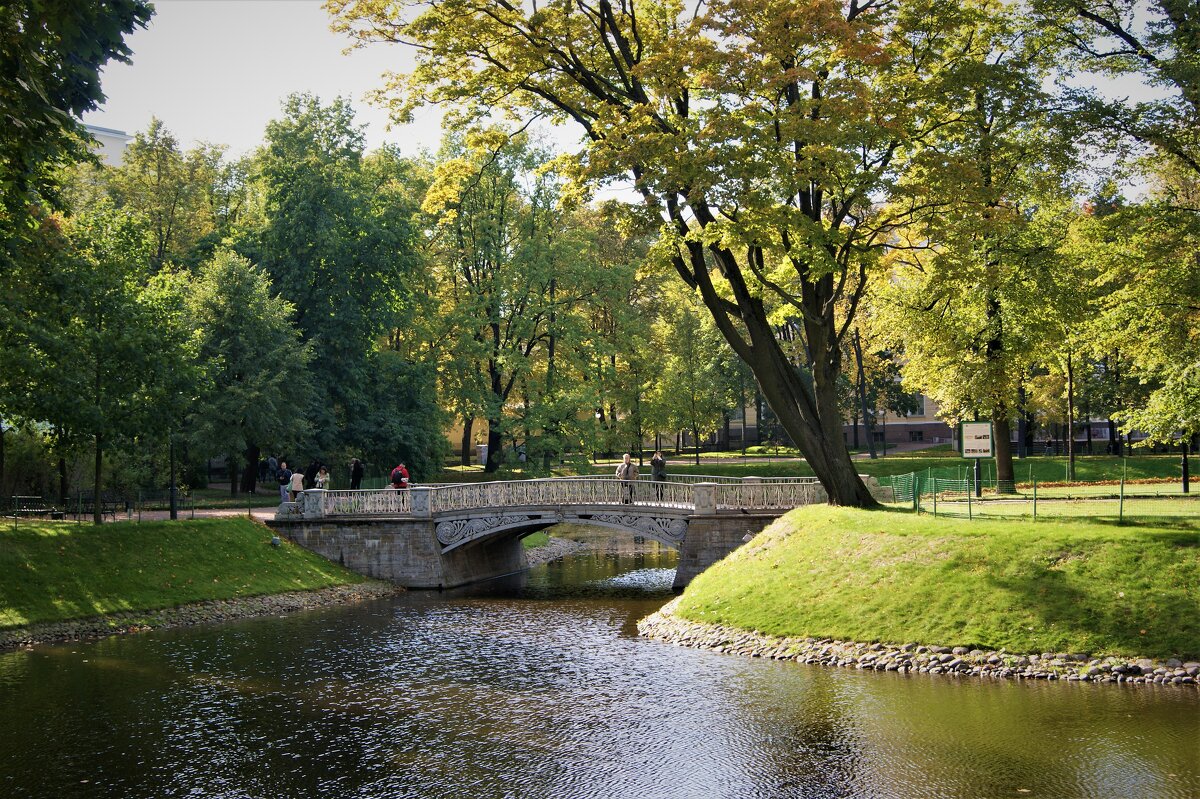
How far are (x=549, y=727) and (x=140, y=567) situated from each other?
17831 mm

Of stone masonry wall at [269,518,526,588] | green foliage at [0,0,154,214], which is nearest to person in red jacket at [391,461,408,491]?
stone masonry wall at [269,518,526,588]

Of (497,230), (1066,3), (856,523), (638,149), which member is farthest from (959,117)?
(497,230)

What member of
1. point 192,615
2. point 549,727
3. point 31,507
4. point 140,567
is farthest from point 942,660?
point 31,507

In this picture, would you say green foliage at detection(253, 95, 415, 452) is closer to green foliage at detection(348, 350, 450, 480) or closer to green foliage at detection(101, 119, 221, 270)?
green foliage at detection(348, 350, 450, 480)

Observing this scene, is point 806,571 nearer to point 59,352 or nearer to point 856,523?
point 856,523

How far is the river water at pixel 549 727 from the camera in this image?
47.6 ft

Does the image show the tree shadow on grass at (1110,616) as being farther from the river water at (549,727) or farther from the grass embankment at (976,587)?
the river water at (549,727)

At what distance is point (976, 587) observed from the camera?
71.4ft

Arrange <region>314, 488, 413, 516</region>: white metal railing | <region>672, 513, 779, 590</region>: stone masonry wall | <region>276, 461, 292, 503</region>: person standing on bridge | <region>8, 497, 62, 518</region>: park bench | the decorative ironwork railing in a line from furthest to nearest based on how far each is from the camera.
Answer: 1. <region>276, 461, 292, 503</region>: person standing on bridge
2. <region>314, 488, 413, 516</region>: white metal railing
3. the decorative ironwork railing
4. <region>8, 497, 62, 518</region>: park bench
5. <region>672, 513, 779, 590</region>: stone masonry wall

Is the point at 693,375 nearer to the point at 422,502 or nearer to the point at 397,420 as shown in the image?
the point at 397,420

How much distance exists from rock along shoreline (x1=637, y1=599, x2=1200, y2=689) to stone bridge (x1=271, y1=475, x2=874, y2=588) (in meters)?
7.82

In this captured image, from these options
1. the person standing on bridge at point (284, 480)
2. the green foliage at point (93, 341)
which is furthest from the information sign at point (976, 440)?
the green foliage at point (93, 341)

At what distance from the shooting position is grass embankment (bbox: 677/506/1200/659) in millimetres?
19797

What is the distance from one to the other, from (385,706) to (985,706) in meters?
10.9
